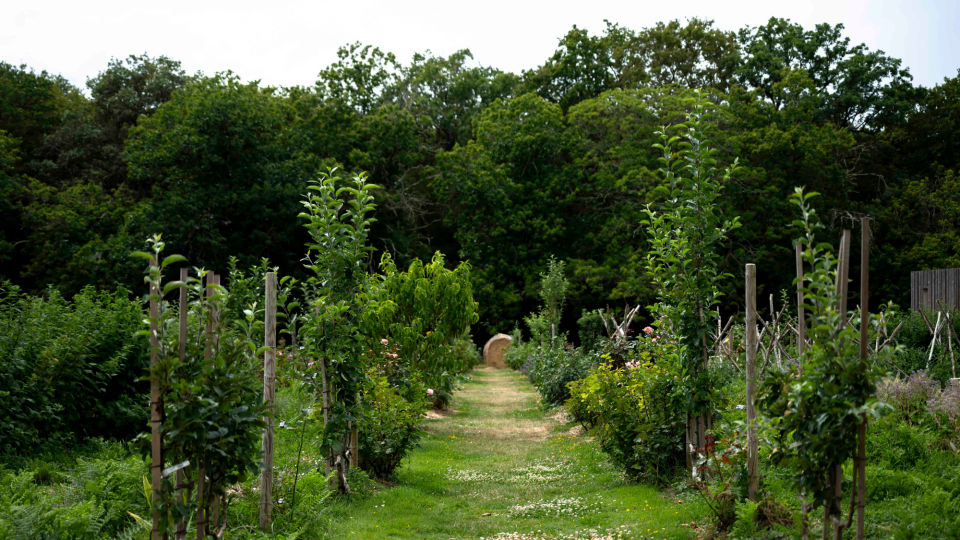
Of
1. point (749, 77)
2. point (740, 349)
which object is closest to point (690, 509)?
point (740, 349)

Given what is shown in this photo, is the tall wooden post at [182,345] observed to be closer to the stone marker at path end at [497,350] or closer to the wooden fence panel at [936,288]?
the wooden fence panel at [936,288]

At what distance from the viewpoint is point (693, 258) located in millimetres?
6781

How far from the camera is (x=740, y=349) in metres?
14.6

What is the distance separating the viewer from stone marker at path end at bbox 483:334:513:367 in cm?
2925

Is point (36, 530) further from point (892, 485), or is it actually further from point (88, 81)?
A: point (88, 81)

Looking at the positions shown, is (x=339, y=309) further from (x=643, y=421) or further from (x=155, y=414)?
(x=643, y=421)

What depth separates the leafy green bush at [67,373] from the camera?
736 cm

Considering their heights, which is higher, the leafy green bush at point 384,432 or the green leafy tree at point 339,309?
the green leafy tree at point 339,309

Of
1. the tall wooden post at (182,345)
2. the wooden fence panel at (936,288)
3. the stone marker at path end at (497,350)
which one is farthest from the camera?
the stone marker at path end at (497,350)

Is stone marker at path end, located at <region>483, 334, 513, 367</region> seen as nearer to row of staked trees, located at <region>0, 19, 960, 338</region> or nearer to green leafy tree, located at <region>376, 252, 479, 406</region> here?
row of staked trees, located at <region>0, 19, 960, 338</region>

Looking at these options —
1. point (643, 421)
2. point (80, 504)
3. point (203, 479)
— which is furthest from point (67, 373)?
point (643, 421)

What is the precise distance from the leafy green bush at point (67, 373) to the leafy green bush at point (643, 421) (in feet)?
18.3

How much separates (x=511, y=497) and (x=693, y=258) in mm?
3422

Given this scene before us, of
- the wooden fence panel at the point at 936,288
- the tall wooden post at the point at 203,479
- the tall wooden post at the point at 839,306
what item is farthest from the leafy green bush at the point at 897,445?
the wooden fence panel at the point at 936,288
